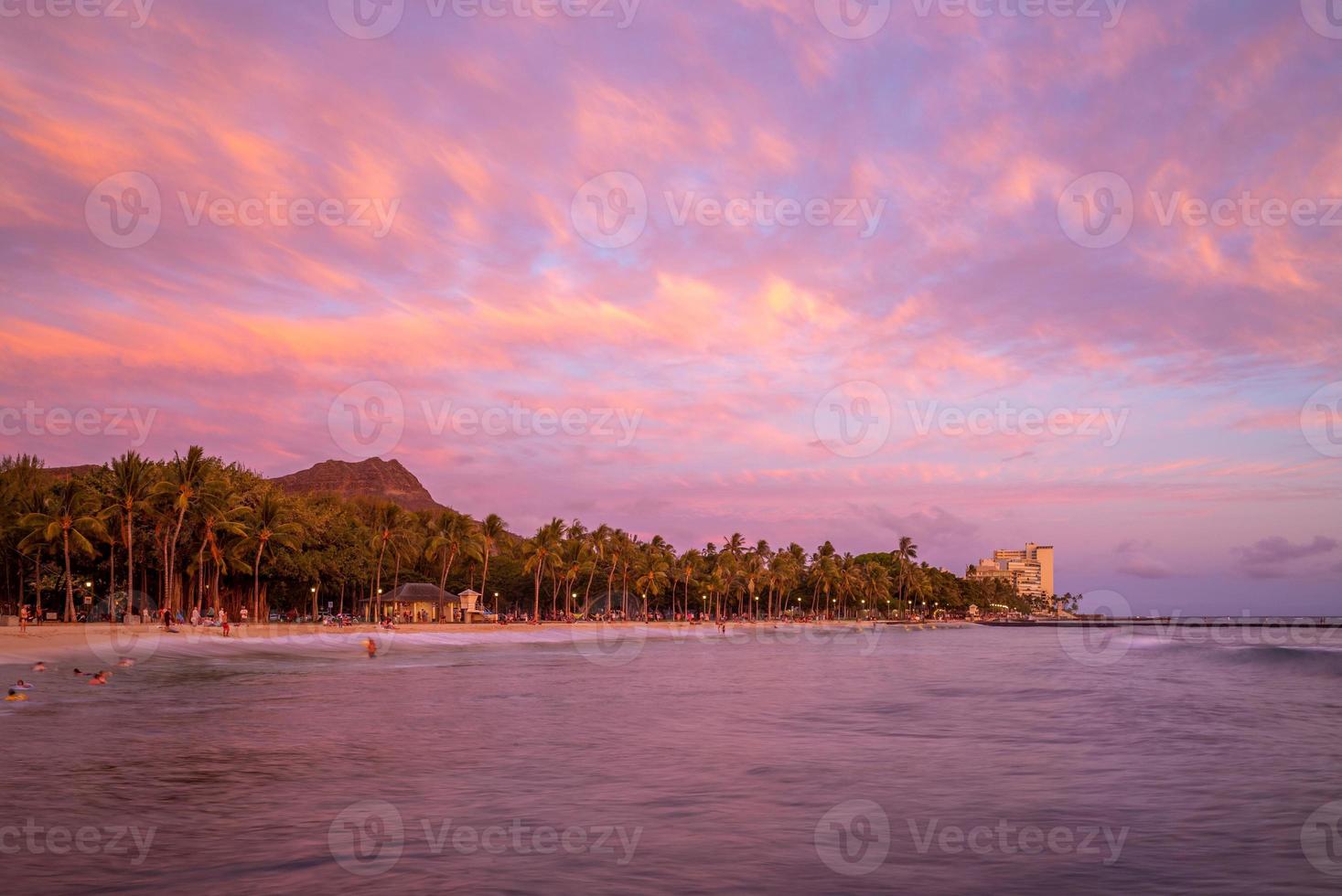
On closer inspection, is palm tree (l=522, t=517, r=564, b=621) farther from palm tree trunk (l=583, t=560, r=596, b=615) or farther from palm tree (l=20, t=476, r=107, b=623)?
palm tree (l=20, t=476, r=107, b=623)

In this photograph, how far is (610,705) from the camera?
30312 millimetres

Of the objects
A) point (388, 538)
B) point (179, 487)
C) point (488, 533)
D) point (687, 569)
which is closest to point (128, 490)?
point (179, 487)

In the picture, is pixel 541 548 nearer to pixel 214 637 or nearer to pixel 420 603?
pixel 420 603

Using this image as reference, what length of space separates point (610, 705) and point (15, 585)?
70554 mm

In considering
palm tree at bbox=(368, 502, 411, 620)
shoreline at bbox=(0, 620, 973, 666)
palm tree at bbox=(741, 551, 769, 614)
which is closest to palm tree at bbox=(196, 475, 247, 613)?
shoreline at bbox=(0, 620, 973, 666)

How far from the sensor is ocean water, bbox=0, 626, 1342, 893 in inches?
450

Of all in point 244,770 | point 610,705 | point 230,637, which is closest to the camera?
point 244,770

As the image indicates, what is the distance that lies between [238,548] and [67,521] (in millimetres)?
15901

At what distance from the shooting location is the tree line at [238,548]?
64625mm

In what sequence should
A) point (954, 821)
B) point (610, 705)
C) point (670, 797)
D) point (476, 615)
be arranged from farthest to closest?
point (476, 615) → point (610, 705) → point (670, 797) → point (954, 821)

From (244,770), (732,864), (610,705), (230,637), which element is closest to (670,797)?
(732,864)

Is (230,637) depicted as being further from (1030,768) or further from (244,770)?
(1030,768)

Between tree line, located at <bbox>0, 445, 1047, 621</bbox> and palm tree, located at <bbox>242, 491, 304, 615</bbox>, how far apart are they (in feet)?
0.47

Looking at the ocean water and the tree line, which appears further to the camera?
the tree line
